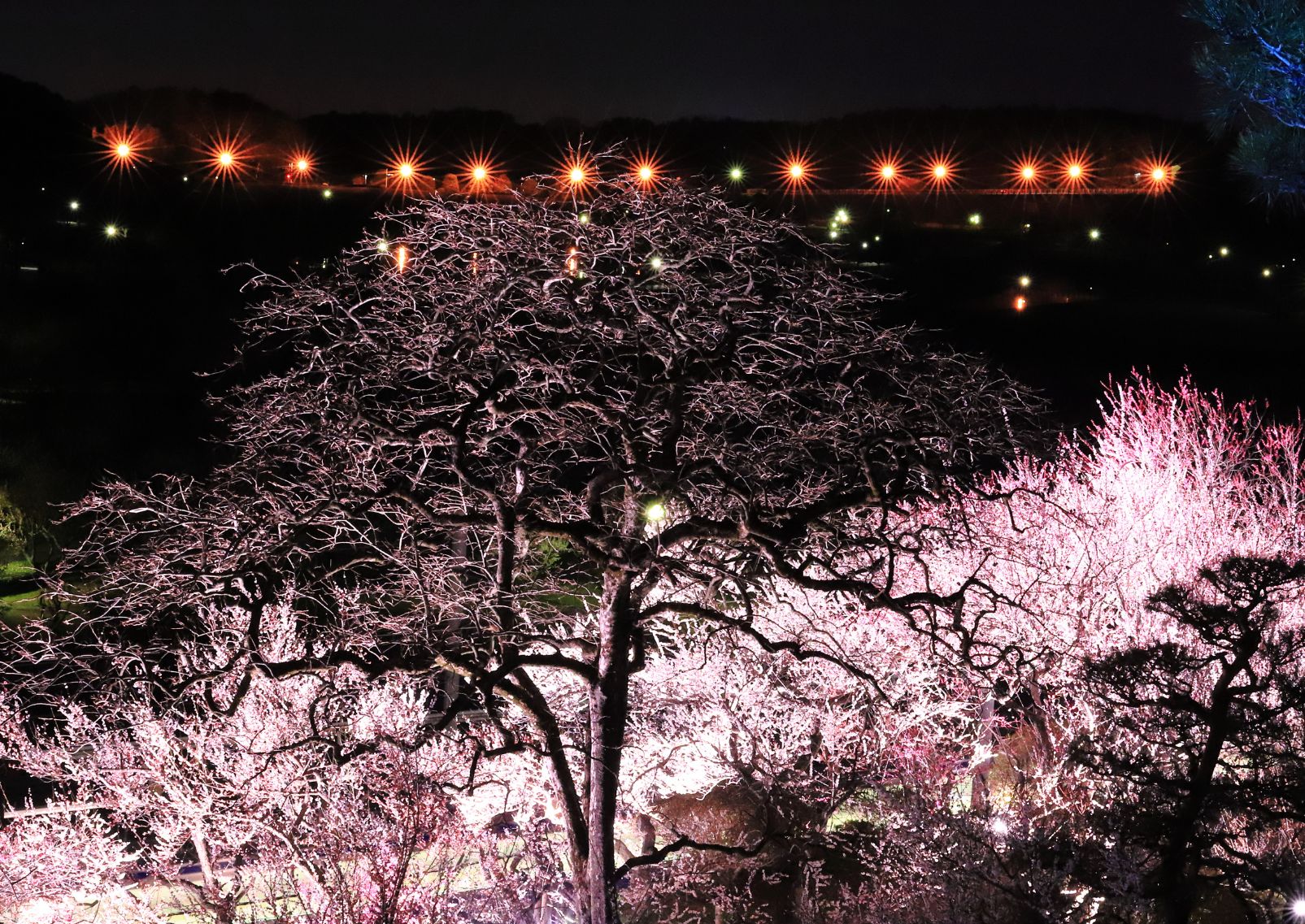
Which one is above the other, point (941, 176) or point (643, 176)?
point (941, 176)

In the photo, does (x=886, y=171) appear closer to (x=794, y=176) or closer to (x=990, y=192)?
(x=990, y=192)

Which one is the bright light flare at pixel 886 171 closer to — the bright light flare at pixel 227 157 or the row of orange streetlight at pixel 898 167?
the row of orange streetlight at pixel 898 167

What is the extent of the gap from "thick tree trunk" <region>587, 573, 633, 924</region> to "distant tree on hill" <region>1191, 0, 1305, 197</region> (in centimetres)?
572

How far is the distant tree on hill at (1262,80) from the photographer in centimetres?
877

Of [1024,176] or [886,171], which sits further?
[1024,176]

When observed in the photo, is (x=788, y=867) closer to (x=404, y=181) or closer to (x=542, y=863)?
(x=542, y=863)

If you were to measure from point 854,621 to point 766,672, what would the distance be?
2186mm

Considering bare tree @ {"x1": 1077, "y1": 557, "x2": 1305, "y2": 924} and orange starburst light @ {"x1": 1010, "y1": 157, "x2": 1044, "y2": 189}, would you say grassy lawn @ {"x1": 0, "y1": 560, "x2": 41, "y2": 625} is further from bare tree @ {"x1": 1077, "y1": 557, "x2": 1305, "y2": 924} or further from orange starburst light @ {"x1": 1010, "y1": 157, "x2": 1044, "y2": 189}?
orange starburst light @ {"x1": 1010, "y1": 157, "x2": 1044, "y2": 189}

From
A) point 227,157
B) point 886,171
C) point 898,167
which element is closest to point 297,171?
point 227,157

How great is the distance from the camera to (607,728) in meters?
8.79

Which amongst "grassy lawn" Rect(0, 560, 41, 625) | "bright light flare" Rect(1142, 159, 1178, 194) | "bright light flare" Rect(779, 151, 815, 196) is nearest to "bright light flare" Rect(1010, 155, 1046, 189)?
"bright light flare" Rect(1142, 159, 1178, 194)

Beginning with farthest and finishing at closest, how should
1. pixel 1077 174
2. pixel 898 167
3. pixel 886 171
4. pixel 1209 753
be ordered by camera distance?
pixel 898 167
pixel 1077 174
pixel 886 171
pixel 1209 753

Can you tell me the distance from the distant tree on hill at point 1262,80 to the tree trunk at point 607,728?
5726 millimetres

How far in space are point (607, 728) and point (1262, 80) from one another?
677 centimetres
